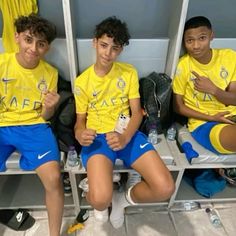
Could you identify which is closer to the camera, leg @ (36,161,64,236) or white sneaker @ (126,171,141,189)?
leg @ (36,161,64,236)

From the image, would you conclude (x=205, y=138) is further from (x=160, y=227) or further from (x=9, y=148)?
(x=9, y=148)

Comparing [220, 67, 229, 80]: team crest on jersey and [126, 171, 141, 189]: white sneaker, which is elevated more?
[220, 67, 229, 80]: team crest on jersey

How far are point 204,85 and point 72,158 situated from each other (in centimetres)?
77

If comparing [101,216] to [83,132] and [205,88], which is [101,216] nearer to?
[83,132]

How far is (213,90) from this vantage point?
1.43 meters

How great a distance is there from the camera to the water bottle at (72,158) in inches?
52.1

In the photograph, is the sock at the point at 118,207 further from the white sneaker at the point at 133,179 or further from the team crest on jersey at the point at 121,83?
the team crest on jersey at the point at 121,83

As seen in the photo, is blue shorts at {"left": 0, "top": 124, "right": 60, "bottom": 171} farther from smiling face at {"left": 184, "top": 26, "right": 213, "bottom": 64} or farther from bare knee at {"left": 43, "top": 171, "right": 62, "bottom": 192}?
smiling face at {"left": 184, "top": 26, "right": 213, "bottom": 64}

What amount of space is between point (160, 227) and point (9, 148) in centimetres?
89

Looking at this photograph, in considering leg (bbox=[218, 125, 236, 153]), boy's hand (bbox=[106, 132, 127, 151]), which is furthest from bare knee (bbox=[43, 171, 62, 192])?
leg (bbox=[218, 125, 236, 153])

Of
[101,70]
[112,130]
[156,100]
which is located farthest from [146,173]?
[101,70]

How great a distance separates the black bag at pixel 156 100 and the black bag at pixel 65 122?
37 cm

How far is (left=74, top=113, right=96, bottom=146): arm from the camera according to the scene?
1222mm

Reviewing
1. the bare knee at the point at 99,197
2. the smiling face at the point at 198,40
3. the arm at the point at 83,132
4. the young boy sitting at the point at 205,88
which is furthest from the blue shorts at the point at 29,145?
the smiling face at the point at 198,40
